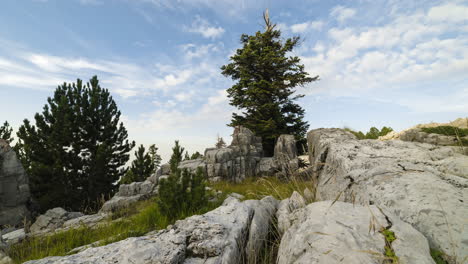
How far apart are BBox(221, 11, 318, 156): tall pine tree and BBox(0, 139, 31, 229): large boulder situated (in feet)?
48.8

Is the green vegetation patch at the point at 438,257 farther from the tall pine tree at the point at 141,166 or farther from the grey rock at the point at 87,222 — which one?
the tall pine tree at the point at 141,166

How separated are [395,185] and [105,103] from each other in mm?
20040

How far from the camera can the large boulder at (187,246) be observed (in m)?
2.00

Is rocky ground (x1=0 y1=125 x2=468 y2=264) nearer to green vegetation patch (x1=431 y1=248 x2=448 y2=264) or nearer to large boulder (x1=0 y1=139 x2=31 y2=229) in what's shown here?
green vegetation patch (x1=431 y1=248 x2=448 y2=264)

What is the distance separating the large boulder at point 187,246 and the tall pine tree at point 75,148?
1238 centimetres

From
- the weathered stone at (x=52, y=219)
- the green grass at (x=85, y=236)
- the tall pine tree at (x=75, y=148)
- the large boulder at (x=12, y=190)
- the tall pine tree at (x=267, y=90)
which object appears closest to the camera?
the green grass at (x=85, y=236)

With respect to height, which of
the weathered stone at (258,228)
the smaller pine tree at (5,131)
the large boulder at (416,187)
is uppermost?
the smaller pine tree at (5,131)

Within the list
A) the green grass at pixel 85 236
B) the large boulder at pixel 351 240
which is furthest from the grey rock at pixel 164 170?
the large boulder at pixel 351 240

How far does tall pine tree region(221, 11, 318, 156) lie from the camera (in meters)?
18.8

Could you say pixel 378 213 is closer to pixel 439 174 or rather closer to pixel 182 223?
pixel 439 174

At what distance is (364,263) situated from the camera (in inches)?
59.1

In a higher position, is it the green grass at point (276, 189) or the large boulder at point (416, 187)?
the large boulder at point (416, 187)

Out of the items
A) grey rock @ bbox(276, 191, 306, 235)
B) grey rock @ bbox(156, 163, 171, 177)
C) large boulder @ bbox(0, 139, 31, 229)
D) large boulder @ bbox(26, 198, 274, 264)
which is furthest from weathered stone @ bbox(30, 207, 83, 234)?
grey rock @ bbox(276, 191, 306, 235)

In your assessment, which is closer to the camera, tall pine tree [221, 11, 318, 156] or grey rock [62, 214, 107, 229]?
grey rock [62, 214, 107, 229]
